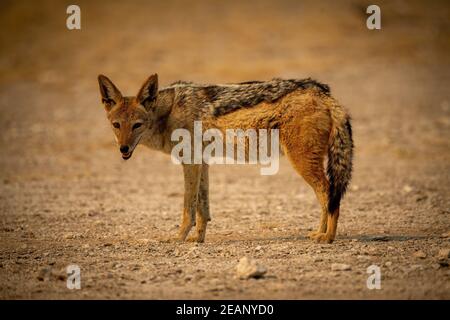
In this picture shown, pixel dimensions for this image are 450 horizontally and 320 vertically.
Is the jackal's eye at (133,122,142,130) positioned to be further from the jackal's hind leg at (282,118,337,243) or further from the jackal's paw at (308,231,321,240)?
the jackal's paw at (308,231,321,240)

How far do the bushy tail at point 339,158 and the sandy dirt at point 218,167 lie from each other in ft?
2.09

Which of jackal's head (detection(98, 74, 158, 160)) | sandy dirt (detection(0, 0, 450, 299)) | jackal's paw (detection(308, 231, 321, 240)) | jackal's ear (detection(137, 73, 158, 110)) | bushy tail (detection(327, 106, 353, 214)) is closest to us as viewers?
sandy dirt (detection(0, 0, 450, 299))

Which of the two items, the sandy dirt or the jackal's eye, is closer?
the sandy dirt

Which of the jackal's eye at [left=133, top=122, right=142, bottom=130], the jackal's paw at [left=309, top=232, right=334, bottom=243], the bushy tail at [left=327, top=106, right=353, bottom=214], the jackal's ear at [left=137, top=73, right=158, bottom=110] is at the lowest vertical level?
the jackal's paw at [left=309, top=232, right=334, bottom=243]

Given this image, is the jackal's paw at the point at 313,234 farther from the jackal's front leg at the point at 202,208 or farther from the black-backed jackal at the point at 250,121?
the jackal's front leg at the point at 202,208

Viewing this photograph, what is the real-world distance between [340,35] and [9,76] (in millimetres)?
14169

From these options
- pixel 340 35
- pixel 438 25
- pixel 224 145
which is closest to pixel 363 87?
pixel 340 35

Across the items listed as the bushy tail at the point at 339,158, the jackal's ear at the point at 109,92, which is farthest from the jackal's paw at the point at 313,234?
the jackal's ear at the point at 109,92

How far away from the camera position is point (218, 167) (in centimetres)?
1453

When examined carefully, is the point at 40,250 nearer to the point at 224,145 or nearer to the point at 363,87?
the point at 224,145

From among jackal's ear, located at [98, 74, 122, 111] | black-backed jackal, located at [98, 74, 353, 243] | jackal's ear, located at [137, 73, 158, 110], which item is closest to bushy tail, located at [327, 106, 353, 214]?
black-backed jackal, located at [98, 74, 353, 243]

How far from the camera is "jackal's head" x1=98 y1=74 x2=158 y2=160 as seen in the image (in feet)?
26.9

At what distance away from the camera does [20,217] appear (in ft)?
32.5

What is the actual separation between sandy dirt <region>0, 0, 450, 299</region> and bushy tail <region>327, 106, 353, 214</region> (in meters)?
0.64
